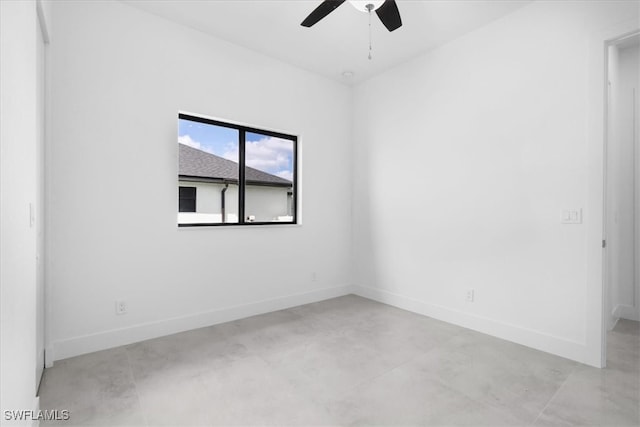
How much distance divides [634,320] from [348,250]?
10.4ft

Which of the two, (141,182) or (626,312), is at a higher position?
(141,182)

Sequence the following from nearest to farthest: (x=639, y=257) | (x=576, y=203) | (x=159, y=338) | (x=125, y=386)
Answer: (x=125, y=386) → (x=576, y=203) → (x=159, y=338) → (x=639, y=257)

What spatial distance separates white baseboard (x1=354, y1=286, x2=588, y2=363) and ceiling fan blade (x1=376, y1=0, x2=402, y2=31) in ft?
9.00

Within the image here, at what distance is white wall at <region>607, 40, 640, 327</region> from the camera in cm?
329

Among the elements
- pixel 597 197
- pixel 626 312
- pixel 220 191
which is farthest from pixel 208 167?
pixel 626 312

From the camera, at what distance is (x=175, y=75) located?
9.77 feet

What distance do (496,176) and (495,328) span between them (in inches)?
56.1

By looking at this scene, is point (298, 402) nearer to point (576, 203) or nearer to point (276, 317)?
point (276, 317)

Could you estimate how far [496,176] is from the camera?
2.97 m

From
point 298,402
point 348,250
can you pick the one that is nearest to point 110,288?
point 298,402

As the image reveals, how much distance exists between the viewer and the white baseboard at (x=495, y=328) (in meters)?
2.50

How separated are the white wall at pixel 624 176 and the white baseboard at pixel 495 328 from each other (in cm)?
130

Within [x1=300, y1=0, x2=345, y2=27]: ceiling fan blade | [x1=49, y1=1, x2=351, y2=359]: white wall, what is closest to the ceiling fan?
[x1=300, y1=0, x2=345, y2=27]: ceiling fan blade

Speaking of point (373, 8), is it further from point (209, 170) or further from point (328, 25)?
point (209, 170)
